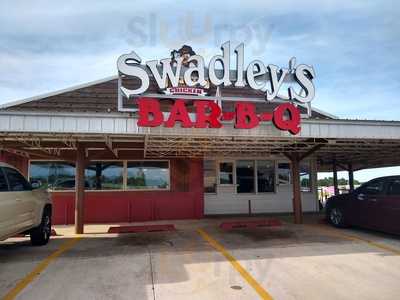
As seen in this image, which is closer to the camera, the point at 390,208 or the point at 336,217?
the point at 390,208

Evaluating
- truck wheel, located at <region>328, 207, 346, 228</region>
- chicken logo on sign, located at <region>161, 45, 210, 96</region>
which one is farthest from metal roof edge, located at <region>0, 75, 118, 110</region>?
truck wheel, located at <region>328, 207, 346, 228</region>

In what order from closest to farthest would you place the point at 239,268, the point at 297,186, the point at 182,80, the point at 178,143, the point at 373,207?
the point at 239,268 → the point at 373,207 → the point at 182,80 → the point at 178,143 → the point at 297,186

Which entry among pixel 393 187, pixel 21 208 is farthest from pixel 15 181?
pixel 393 187

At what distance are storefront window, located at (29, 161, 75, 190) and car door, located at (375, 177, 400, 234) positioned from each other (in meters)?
10.6

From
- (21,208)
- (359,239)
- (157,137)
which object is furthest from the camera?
(157,137)

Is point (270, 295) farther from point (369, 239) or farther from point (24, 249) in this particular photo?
point (24, 249)

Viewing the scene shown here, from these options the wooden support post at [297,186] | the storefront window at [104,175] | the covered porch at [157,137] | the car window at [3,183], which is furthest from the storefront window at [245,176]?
the car window at [3,183]

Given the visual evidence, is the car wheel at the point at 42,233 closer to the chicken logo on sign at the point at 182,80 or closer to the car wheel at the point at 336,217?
the chicken logo on sign at the point at 182,80

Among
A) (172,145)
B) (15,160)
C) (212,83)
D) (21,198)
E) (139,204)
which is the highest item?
(212,83)

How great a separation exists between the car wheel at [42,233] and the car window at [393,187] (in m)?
8.84

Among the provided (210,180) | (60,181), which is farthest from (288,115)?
(60,181)

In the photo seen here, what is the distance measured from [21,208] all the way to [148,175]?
23.9 feet

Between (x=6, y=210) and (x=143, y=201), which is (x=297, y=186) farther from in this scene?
(x=6, y=210)

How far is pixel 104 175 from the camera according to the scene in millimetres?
14680
